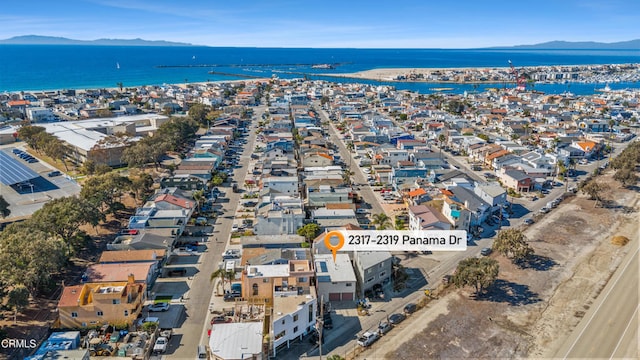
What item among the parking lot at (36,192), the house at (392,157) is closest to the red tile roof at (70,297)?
the parking lot at (36,192)

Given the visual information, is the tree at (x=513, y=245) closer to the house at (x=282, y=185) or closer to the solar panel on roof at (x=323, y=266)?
the solar panel on roof at (x=323, y=266)

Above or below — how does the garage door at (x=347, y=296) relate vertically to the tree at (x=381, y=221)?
below

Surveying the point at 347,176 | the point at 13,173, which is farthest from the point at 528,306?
the point at 13,173

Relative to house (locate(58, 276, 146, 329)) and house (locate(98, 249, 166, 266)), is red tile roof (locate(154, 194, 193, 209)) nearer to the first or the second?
house (locate(98, 249, 166, 266))

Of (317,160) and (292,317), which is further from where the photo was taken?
(317,160)

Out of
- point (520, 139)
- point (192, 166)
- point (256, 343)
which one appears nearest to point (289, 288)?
point (256, 343)

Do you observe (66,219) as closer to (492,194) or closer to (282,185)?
(282,185)
